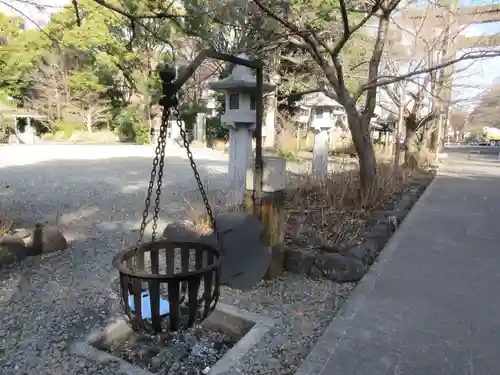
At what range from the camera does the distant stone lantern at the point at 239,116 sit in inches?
223

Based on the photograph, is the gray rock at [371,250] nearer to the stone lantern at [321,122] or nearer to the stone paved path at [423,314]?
the stone paved path at [423,314]

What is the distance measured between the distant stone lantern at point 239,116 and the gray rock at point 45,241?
7.57ft

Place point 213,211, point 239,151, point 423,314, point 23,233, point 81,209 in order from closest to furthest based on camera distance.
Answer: point 423,314 → point 23,233 → point 213,211 → point 239,151 → point 81,209

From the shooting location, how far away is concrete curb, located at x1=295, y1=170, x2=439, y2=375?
2164 millimetres

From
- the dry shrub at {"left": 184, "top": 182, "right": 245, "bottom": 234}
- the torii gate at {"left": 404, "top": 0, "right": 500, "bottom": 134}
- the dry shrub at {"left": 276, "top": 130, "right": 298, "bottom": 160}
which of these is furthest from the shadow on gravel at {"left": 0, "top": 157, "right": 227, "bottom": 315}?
the torii gate at {"left": 404, "top": 0, "right": 500, "bottom": 134}

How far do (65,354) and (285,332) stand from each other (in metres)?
1.35

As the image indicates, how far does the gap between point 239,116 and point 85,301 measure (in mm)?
3493

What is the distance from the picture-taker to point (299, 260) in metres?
3.60

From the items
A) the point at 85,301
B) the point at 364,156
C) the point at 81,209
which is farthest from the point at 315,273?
the point at 81,209

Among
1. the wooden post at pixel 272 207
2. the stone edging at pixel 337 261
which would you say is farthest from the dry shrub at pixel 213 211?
the stone edging at pixel 337 261

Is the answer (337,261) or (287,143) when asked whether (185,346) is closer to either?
(337,261)

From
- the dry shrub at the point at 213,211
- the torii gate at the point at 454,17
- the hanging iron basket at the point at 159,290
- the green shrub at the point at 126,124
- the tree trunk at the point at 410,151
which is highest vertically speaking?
the torii gate at the point at 454,17

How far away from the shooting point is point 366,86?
489 centimetres

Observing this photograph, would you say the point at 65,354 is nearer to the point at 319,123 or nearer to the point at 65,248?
the point at 65,248
